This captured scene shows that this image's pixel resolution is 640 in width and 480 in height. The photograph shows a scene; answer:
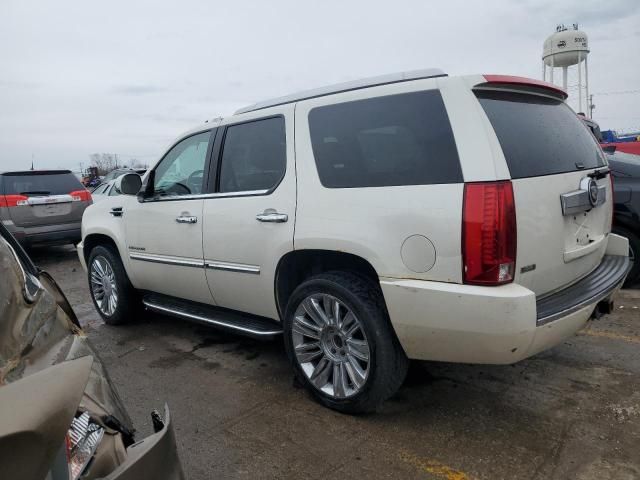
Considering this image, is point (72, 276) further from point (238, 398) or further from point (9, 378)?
point (9, 378)

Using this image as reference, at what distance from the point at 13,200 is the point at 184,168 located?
19.8 ft

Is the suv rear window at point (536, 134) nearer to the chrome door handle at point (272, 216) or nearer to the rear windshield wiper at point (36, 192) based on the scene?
the chrome door handle at point (272, 216)

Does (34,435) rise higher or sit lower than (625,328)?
higher

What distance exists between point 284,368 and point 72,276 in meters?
5.64

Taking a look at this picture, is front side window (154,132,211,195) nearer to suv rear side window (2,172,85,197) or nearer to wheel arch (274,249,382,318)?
wheel arch (274,249,382,318)

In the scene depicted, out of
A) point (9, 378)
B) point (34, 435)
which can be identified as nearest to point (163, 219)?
point (9, 378)

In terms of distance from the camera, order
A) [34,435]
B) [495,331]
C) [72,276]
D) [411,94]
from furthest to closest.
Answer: [72,276]
[411,94]
[495,331]
[34,435]

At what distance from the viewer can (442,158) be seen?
106 inches

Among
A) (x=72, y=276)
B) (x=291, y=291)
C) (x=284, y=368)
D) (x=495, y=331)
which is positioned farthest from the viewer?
(x=72, y=276)

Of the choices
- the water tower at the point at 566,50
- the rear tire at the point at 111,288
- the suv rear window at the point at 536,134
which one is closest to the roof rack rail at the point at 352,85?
the suv rear window at the point at 536,134

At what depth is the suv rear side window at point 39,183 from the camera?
888 centimetres

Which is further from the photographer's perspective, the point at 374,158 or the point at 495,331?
the point at 374,158

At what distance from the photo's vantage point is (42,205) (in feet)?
29.6

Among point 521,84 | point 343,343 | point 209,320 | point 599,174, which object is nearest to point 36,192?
point 209,320
